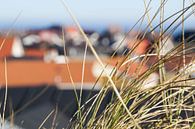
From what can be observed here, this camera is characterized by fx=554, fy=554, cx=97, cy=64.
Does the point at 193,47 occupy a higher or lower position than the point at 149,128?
higher

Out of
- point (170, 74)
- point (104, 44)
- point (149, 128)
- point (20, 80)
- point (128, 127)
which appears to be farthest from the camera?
point (104, 44)

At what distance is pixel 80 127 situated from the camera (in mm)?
1203

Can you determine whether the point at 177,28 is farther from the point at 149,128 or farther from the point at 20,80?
the point at 20,80

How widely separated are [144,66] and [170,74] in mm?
69

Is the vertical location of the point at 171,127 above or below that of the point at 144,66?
below

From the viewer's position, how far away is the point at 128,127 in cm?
117

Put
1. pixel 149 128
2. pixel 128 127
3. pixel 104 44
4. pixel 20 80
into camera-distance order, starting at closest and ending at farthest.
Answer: pixel 128 127 → pixel 149 128 → pixel 20 80 → pixel 104 44

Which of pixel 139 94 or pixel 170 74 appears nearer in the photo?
pixel 139 94

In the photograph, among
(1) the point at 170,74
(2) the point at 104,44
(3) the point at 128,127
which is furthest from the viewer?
(2) the point at 104,44

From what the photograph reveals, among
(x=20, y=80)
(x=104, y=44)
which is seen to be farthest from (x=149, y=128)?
(x=104, y=44)

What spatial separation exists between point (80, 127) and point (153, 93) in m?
0.17

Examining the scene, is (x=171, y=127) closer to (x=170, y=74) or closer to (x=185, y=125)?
(x=185, y=125)

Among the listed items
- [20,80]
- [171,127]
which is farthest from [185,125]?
[20,80]

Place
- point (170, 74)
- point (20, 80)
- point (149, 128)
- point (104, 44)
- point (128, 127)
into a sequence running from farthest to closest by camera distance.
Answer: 1. point (104, 44)
2. point (20, 80)
3. point (170, 74)
4. point (149, 128)
5. point (128, 127)
